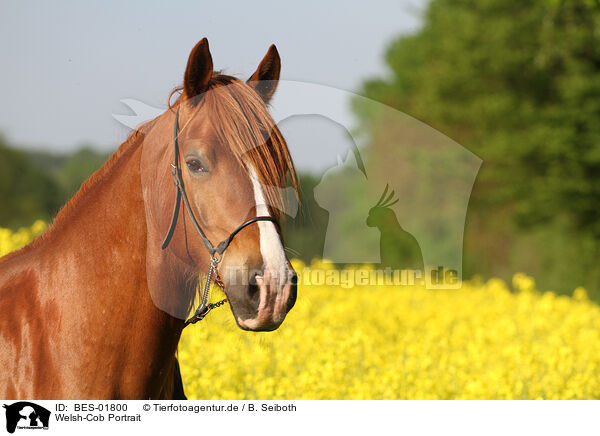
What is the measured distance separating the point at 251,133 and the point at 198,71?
29 centimetres

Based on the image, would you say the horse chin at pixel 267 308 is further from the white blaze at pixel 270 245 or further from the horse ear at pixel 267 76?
the horse ear at pixel 267 76

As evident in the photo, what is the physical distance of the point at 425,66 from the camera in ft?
63.8

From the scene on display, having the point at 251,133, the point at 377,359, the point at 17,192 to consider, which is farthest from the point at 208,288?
the point at 17,192

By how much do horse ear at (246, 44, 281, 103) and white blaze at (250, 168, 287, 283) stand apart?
0.51 meters

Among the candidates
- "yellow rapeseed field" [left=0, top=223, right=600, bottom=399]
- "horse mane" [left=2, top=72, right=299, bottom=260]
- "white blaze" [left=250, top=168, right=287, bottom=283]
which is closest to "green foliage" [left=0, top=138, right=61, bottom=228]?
"yellow rapeseed field" [left=0, top=223, right=600, bottom=399]

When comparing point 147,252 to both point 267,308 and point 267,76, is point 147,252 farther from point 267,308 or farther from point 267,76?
point 267,76

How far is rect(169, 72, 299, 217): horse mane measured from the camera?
212cm

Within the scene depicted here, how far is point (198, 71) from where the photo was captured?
2.17 metres

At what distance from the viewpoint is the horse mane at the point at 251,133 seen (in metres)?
2.12
